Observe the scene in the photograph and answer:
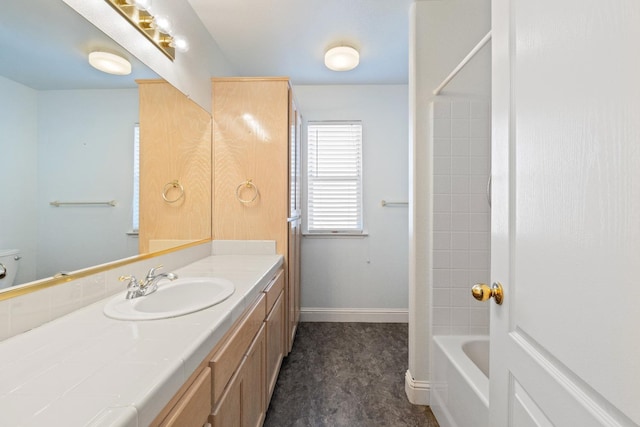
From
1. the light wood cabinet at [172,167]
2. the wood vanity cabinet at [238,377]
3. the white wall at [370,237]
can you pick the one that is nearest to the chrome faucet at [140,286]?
the light wood cabinet at [172,167]

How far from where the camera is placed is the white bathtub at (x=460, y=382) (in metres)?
1.19

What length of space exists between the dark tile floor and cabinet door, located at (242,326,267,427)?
306 millimetres

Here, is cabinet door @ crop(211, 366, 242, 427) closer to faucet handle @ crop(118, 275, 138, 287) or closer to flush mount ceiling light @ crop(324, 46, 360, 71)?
faucet handle @ crop(118, 275, 138, 287)

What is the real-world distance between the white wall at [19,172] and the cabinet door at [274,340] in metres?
1.04

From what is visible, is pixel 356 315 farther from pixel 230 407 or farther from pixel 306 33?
pixel 306 33

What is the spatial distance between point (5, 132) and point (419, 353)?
6.98 ft

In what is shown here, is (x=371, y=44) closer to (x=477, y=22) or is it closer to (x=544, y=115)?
(x=477, y=22)

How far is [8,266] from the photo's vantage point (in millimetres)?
803

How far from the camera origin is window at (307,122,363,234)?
293 cm

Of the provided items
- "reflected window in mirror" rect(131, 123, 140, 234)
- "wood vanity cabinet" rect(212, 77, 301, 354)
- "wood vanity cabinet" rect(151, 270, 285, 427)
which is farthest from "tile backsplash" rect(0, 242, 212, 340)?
"wood vanity cabinet" rect(212, 77, 301, 354)

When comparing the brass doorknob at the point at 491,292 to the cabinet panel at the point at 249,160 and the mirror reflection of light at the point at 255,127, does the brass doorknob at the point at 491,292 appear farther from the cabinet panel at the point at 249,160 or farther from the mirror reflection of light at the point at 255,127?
the mirror reflection of light at the point at 255,127

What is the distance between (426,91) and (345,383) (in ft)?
6.64

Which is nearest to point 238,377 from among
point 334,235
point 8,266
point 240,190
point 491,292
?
point 8,266

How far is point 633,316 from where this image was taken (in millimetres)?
415
